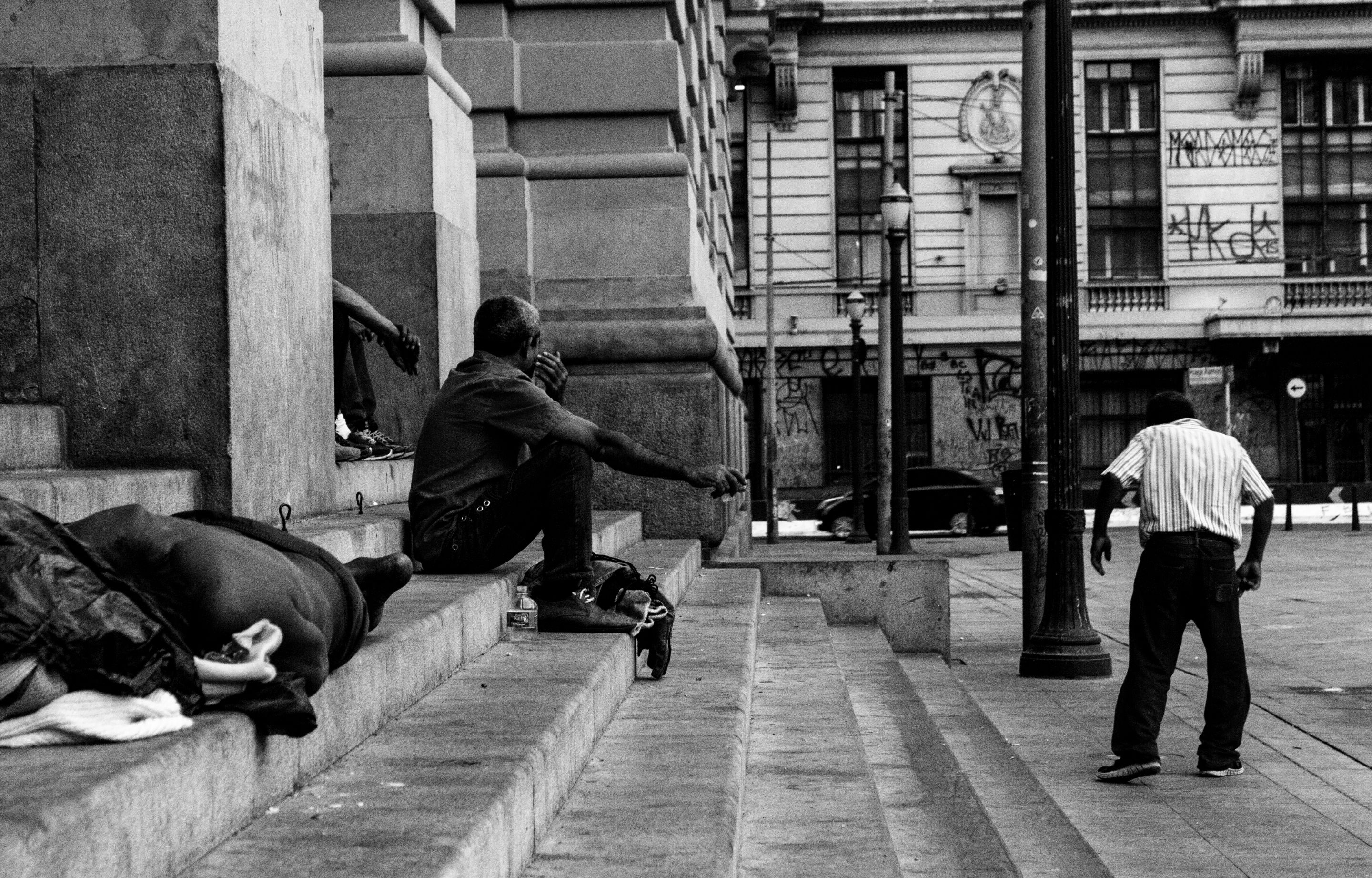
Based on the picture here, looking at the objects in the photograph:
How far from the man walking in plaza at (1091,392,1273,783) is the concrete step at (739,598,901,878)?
4.24ft

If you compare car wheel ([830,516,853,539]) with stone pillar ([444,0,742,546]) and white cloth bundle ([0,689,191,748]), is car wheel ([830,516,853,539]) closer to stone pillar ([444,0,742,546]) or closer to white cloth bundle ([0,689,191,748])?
stone pillar ([444,0,742,546])

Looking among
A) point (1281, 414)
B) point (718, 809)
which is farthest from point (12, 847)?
point (1281, 414)

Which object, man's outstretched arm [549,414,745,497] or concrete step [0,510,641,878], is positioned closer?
concrete step [0,510,641,878]

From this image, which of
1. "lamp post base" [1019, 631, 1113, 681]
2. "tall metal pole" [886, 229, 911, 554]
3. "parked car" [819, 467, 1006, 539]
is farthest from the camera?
"parked car" [819, 467, 1006, 539]

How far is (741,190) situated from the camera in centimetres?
3456

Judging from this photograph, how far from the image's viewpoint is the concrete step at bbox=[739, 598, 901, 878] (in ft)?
11.3

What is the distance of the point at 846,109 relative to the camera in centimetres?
3494

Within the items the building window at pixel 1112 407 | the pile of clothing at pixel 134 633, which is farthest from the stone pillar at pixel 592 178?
the building window at pixel 1112 407

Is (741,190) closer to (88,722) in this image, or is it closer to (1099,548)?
(1099,548)

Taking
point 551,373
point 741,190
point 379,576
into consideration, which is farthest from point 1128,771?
point 741,190

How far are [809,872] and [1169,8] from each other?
3379 centimetres

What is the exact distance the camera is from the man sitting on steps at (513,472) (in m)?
5.22

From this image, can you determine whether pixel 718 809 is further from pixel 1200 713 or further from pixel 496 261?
pixel 496 261

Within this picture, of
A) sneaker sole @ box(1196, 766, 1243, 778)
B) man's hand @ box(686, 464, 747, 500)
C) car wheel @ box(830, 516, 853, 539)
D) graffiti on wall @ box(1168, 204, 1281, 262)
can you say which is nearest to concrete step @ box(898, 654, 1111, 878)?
sneaker sole @ box(1196, 766, 1243, 778)
